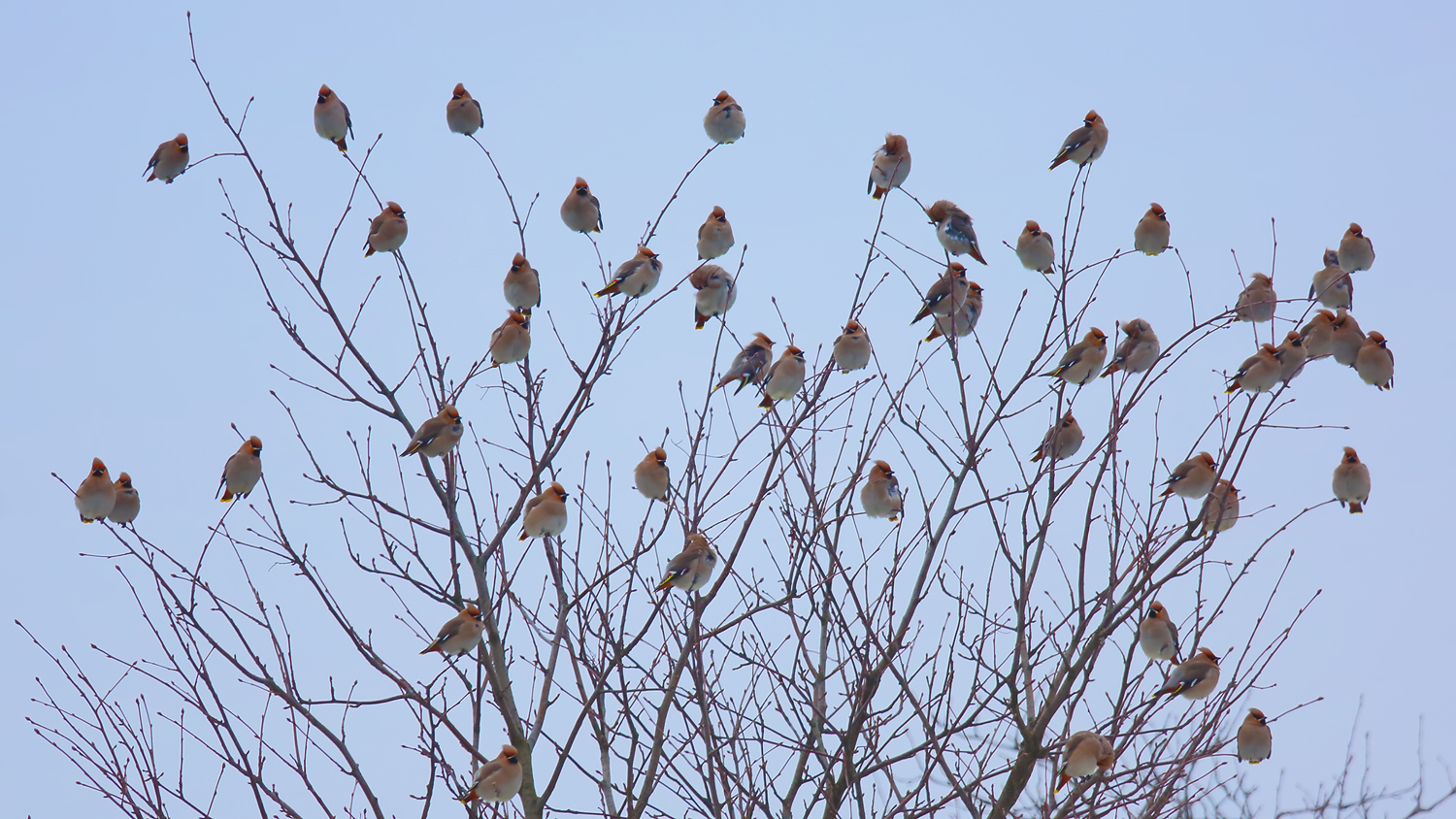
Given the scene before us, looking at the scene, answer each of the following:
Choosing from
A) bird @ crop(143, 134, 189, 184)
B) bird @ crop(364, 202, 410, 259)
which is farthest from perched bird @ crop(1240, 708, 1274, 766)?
bird @ crop(143, 134, 189, 184)

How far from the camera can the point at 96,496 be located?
6.69m

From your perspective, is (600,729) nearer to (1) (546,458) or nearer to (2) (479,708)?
(2) (479,708)

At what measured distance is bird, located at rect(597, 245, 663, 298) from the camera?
21.9 feet

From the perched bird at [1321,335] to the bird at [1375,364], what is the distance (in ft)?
0.53

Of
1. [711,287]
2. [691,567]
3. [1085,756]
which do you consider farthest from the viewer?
[711,287]

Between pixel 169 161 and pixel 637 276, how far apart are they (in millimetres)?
2848

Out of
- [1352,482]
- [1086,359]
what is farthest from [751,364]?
[1352,482]

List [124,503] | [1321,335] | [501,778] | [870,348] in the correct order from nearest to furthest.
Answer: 1. [501,778]
2. [870,348]
3. [124,503]
4. [1321,335]

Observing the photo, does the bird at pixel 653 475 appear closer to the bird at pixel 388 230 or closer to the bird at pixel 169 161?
the bird at pixel 388 230

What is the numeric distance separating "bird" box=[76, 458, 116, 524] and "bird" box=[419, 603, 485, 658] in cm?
208

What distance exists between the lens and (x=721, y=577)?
4914 mm

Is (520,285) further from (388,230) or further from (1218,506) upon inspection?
(1218,506)

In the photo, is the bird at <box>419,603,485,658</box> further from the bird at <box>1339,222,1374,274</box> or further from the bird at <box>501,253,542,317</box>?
the bird at <box>1339,222,1374,274</box>

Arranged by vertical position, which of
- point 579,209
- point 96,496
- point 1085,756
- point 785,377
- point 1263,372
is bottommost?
point 1085,756
